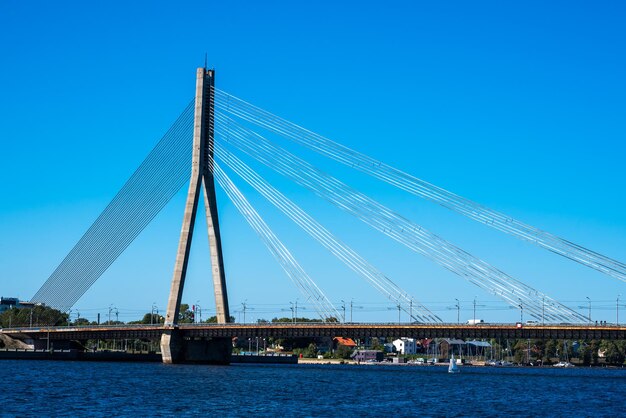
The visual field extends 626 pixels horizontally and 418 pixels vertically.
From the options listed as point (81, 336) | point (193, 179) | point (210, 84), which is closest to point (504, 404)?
point (193, 179)

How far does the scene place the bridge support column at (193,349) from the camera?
102438 mm

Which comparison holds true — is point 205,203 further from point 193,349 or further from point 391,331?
point 391,331

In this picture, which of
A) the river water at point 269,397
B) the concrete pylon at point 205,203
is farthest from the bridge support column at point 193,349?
the river water at point 269,397

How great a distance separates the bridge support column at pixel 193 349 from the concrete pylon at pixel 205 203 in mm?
2867

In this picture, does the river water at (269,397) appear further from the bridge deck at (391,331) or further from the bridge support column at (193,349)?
the bridge support column at (193,349)

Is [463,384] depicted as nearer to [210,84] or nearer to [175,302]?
[175,302]

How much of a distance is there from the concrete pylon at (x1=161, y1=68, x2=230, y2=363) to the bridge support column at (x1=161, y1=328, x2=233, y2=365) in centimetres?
287

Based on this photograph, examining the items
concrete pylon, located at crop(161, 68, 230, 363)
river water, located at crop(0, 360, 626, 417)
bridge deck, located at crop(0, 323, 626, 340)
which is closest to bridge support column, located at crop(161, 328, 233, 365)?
bridge deck, located at crop(0, 323, 626, 340)

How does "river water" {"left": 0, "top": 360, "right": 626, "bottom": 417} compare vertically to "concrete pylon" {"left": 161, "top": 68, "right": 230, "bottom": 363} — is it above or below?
below

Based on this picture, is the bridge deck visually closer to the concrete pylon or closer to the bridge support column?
the bridge support column

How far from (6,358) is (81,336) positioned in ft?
30.0

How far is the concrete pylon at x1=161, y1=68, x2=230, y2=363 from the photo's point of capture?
92.8 m

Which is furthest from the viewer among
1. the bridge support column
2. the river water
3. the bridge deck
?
→ the bridge support column

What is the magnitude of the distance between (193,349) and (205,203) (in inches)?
770
